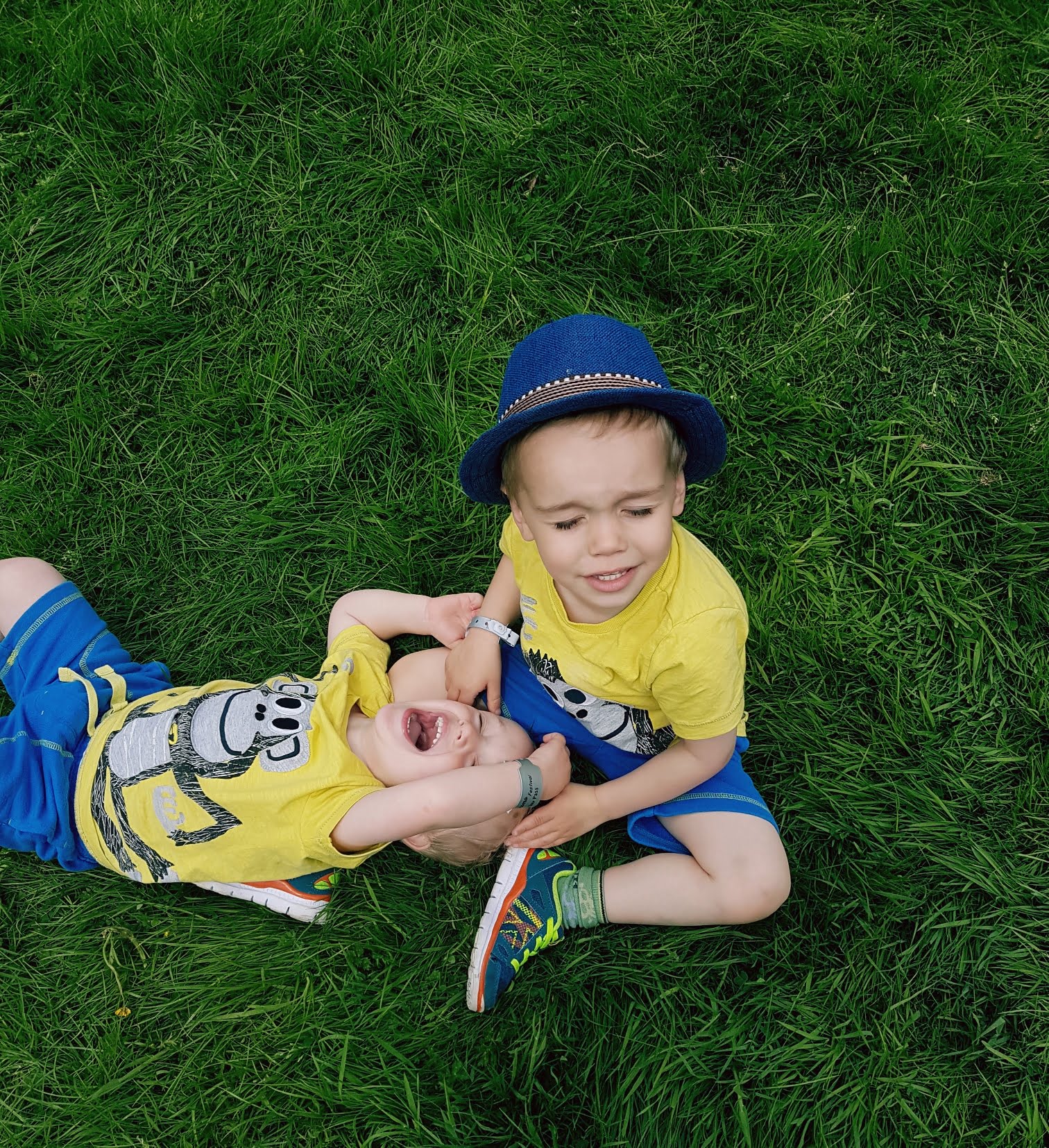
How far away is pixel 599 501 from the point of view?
1.93 m

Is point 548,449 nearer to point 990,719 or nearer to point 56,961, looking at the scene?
point 990,719

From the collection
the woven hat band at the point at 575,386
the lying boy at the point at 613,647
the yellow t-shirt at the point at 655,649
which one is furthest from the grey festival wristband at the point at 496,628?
the woven hat band at the point at 575,386

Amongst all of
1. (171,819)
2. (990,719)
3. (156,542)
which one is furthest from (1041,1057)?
(156,542)

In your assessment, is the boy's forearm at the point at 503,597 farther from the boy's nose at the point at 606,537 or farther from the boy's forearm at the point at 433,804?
the boy's nose at the point at 606,537

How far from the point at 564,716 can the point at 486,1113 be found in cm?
111

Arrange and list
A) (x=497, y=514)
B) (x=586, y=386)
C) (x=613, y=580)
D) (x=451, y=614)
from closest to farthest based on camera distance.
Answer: (x=586, y=386)
(x=613, y=580)
(x=451, y=614)
(x=497, y=514)

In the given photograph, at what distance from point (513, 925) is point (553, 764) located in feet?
1.59

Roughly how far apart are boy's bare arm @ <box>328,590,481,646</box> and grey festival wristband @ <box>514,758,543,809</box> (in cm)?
56

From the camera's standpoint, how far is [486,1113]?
2.55 meters

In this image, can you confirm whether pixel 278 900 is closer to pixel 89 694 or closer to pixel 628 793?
pixel 89 694

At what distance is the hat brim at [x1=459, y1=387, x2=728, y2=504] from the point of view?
183 centimetres

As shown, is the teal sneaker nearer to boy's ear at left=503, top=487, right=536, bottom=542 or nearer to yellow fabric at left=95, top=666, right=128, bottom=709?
boy's ear at left=503, top=487, right=536, bottom=542

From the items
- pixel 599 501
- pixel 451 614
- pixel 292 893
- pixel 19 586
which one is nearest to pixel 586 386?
pixel 599 501

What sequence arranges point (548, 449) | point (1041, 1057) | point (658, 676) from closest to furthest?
point (548, 449) → point (658, 676) → point (1041, 1057)
